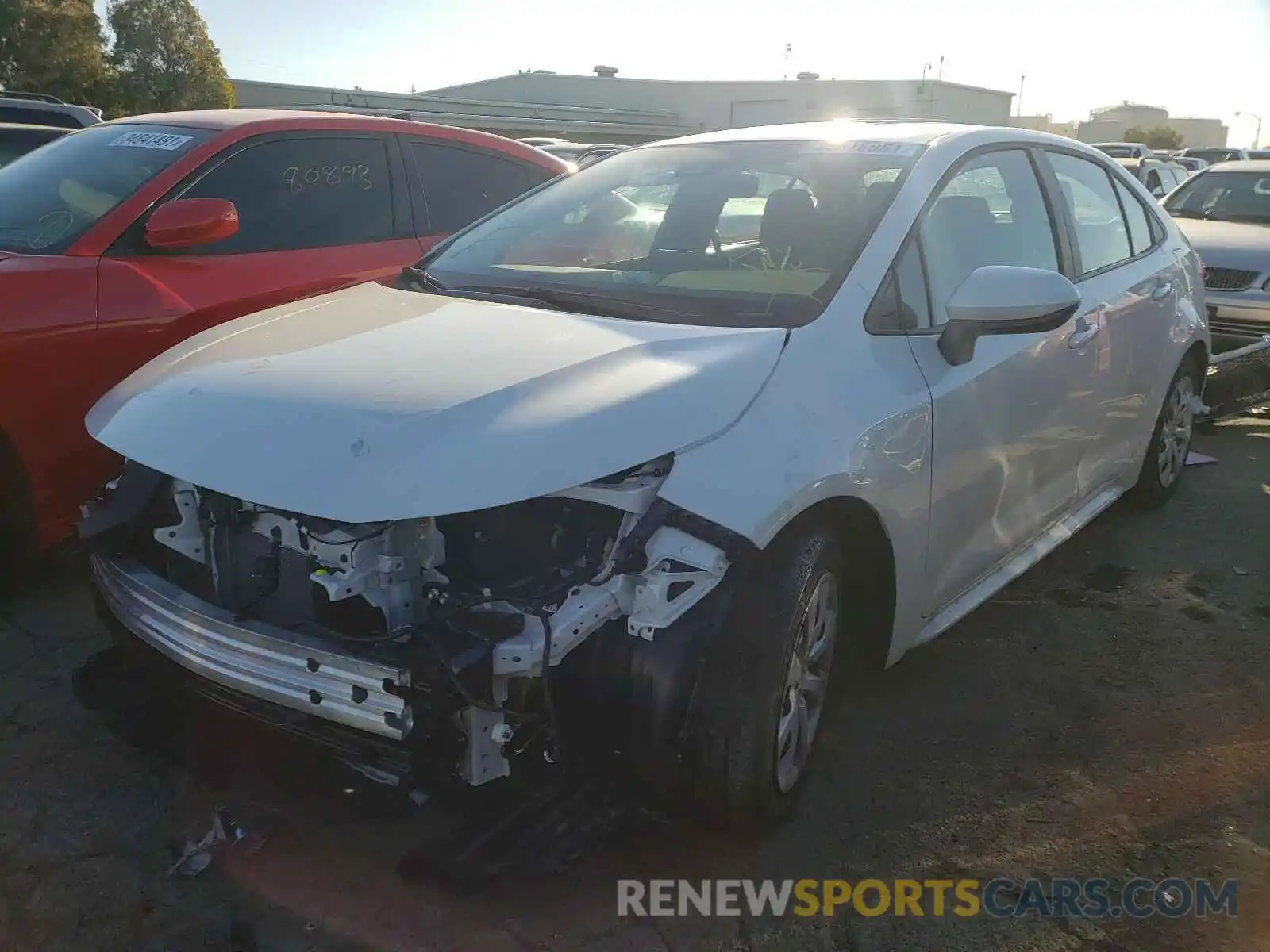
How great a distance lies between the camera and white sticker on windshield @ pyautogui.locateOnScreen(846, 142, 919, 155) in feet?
10.9

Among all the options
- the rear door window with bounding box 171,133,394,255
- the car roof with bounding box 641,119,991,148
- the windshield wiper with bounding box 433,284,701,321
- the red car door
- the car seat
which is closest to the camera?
Answer: the windshield wiper with bounding box 433,284,701,321

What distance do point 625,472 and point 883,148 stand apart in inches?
65.4

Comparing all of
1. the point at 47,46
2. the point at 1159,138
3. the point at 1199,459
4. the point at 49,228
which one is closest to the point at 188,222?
the point at 49,228

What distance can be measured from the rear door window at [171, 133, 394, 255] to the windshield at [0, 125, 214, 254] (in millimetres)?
198

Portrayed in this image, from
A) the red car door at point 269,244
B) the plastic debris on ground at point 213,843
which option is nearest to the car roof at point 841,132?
the red car door at point 269,244

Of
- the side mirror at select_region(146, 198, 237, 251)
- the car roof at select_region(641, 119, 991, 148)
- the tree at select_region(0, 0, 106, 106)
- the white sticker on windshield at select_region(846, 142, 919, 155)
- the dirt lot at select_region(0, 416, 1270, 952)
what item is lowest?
the dirt lot at select_region(0, 416, 1270, 952)

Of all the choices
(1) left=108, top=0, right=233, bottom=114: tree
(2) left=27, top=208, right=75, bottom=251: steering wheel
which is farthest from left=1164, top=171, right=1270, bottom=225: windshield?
(1) left=108, top=0, right=233, bottom=114: tree

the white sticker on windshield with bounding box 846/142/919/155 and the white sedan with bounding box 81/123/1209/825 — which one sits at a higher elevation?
the white sticker on windshield with bounding box 846/142/919/155

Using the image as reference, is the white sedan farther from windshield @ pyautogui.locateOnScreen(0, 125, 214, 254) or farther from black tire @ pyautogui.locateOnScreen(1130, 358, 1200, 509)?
black tire @ pyautogui.locateOnScreen(1130, 358, 1200, 509)

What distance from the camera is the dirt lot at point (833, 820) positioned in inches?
93.7

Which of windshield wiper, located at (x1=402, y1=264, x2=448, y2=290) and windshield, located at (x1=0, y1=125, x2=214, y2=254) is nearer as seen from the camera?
windshield wiper, located at (x1=402, y1=264, x2=448, y2=290)

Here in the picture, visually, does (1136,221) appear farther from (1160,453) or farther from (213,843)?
(213,843)

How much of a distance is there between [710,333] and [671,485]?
577mm

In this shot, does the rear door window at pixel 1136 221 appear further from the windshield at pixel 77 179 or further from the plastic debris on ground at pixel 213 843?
the plastic debris on ground at pixel 213 843
